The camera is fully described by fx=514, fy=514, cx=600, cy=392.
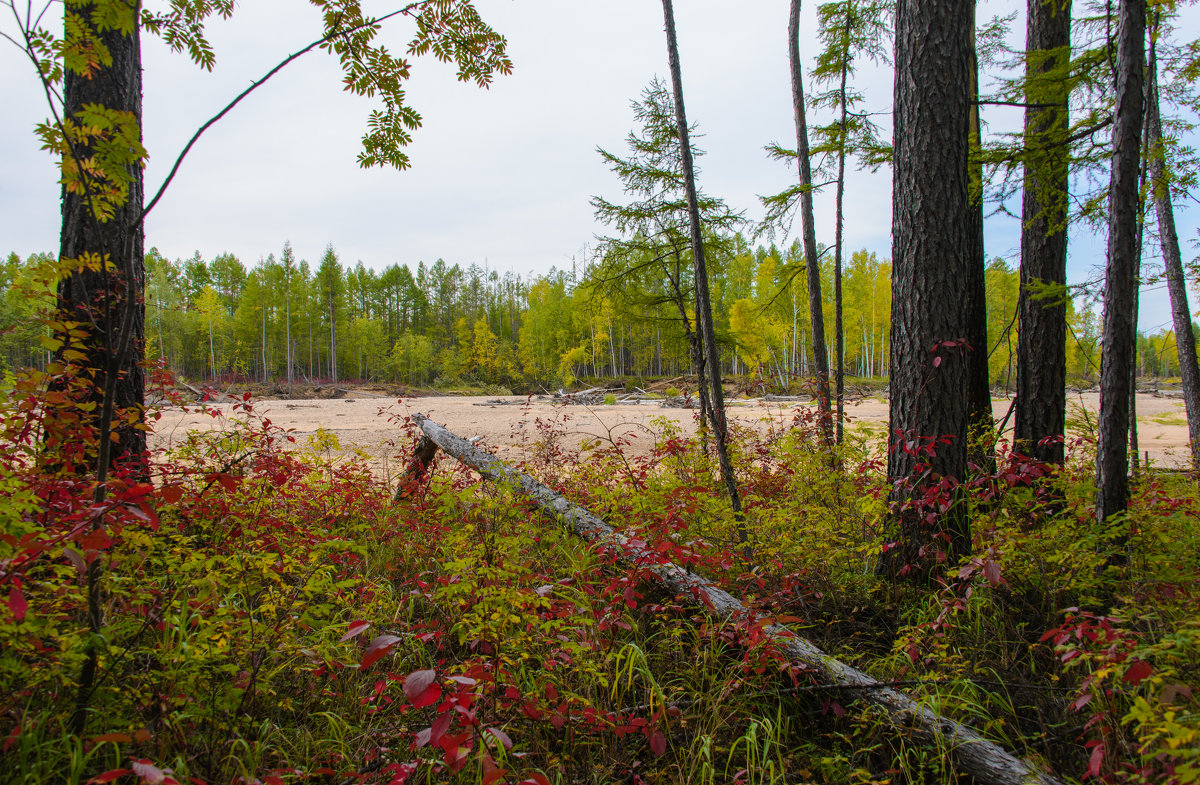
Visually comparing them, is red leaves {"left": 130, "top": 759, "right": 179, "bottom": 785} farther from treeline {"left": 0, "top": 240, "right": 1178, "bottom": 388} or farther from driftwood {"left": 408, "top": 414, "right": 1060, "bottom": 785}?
treeline {"left": 0, "top": 240, "right": 1178, "bottom": 388}

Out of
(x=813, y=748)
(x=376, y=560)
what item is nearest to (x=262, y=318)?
(x=376, y=560)

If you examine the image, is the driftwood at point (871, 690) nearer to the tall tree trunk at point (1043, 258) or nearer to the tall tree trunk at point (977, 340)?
the tall tree trunk at point (977, 340)

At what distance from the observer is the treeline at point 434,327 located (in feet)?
131

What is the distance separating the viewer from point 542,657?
2316mm

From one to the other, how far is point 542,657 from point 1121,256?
13.2 ft

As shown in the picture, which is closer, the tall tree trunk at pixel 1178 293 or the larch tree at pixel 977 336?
the larch tree at pixel 977 336

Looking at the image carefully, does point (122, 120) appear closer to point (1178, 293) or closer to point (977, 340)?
point (977, 340)

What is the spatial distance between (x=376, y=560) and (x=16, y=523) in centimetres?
254

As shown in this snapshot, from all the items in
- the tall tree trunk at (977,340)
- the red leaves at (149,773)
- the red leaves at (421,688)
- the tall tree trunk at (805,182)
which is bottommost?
the red leaves at (149,773)

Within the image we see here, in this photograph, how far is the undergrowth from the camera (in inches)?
66.9

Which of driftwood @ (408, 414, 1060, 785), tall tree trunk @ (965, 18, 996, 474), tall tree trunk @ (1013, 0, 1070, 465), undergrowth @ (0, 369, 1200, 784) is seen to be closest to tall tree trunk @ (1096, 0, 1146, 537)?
undergrowth @ (0, 369, 1200, 784)

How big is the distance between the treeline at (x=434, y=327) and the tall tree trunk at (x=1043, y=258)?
29659 millimetres

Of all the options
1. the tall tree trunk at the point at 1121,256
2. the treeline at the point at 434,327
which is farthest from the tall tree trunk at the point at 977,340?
the treeline at the point at 434,327

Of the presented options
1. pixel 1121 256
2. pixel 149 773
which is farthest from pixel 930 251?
pixel 149 773
